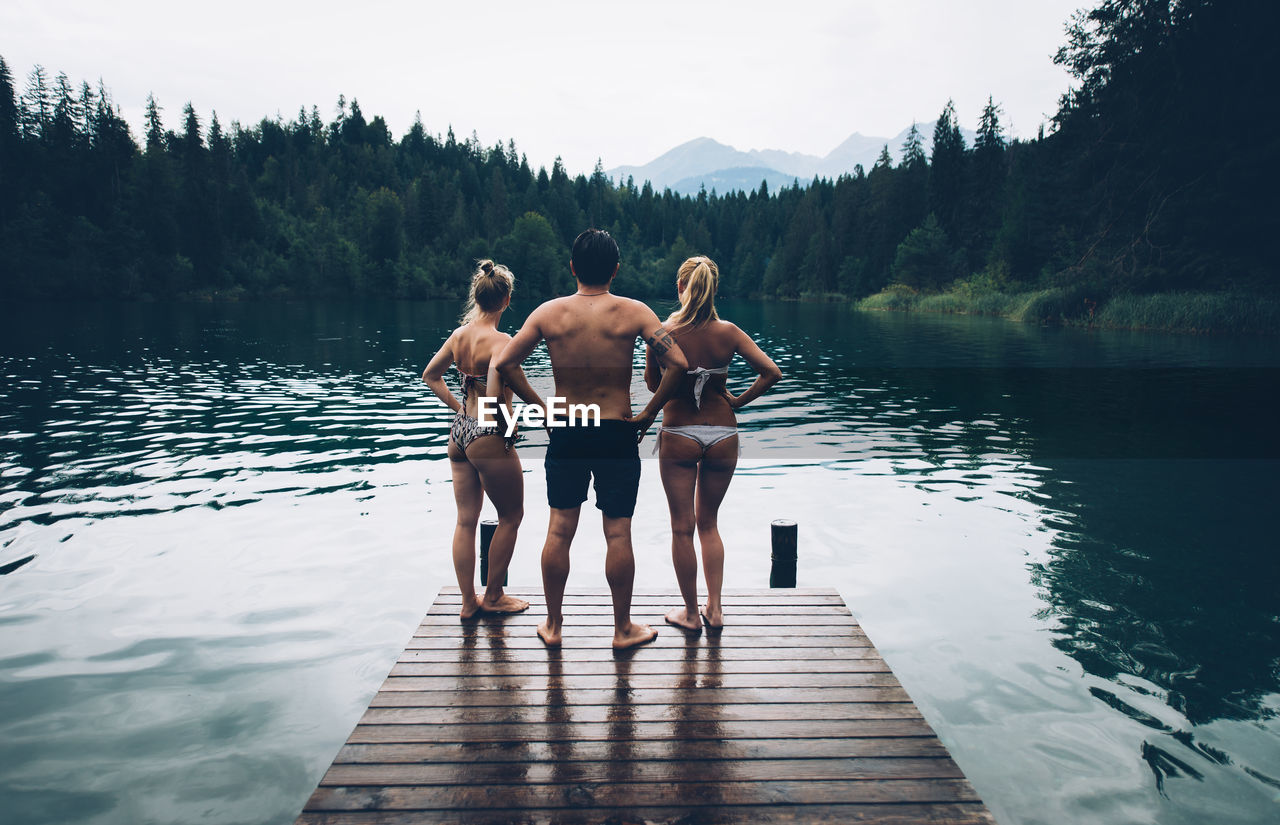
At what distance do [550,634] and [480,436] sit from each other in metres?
1.53

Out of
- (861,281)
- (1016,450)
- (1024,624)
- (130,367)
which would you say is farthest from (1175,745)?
(861,281)

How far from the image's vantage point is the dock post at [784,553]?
7496 mm

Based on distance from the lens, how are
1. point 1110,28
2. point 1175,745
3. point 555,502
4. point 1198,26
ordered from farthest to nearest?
point 1110,28
point 1198,26
point 1175,745
point 555,502

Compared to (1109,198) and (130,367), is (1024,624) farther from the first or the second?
(1109,198)

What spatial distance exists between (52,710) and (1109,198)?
5434cm

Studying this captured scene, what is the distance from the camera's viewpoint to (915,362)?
32188 millimetres

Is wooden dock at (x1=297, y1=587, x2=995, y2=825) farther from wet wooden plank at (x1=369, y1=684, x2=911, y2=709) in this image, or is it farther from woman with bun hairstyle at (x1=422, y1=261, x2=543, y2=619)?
woman with bun hairstyle at (x1=422, y1=261, x2=543, y2=619)

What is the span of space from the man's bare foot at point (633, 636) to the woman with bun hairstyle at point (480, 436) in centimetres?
103

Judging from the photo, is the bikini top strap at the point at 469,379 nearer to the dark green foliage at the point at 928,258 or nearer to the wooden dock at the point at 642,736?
the wooden dock at the point at 642,736

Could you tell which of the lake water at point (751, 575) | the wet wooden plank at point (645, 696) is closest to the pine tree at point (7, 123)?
the lake water at point (751, 575)

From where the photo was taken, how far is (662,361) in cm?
487

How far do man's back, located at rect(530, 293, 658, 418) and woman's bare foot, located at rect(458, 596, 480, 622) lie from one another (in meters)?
2.11

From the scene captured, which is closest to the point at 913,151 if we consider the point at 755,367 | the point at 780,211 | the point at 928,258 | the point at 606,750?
→ the point at 928,258

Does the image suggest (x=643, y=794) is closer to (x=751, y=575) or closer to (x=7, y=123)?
(x=751, y=575)
